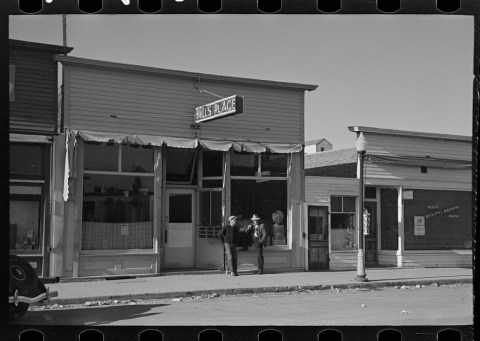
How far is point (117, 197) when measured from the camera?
14.1m

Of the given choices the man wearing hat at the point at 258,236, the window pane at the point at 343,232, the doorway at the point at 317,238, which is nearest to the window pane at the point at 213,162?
the man wearing hat at the point at 258,236

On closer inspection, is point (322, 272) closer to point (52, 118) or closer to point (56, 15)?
point (52, 118)

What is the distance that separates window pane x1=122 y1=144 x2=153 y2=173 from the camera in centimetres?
1423

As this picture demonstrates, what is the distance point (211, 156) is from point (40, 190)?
4134 mm

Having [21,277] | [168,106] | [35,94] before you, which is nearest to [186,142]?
[168,106]

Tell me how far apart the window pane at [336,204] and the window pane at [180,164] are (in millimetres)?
3951

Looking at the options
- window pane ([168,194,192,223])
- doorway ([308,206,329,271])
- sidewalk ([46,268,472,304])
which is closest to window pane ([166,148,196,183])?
window pane ([168,194,192,223])

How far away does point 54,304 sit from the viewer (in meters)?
10.6

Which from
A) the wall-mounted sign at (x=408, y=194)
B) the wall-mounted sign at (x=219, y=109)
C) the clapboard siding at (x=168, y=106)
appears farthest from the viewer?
the wall-mounted sign at (x=408, y=194)

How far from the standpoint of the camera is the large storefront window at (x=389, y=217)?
1762 cm

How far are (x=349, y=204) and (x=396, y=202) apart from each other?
4.91 ft

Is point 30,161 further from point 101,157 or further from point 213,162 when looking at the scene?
point 213,162

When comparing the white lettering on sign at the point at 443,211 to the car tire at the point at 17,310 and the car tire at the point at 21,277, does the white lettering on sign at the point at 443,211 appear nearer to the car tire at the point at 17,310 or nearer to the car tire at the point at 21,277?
the car tire at the point at 21,277

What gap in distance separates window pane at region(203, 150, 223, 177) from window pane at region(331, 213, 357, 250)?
3626mm
